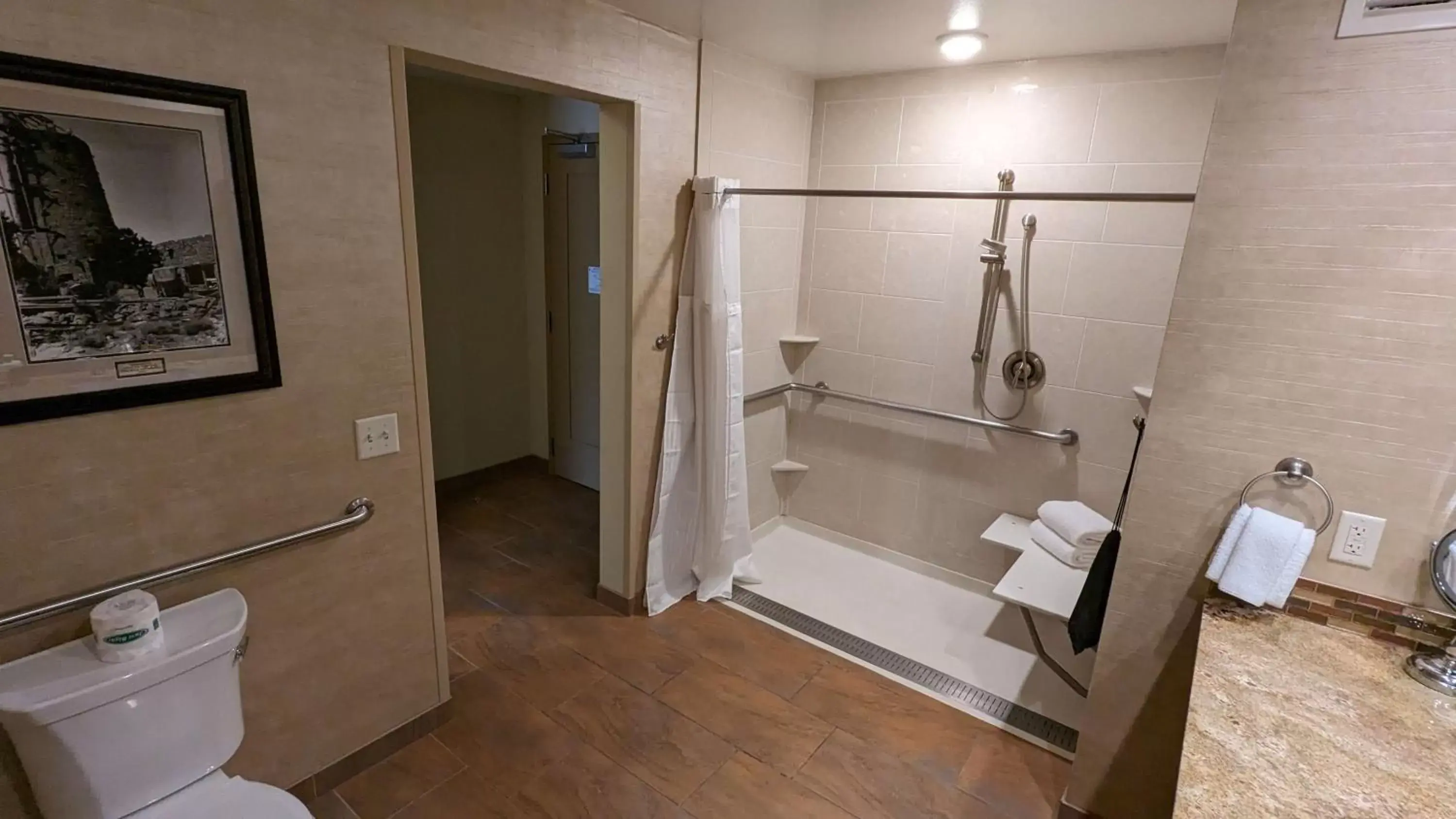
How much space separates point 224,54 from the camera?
53.7 inches

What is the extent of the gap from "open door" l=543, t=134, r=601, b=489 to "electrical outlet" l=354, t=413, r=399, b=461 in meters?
1.70

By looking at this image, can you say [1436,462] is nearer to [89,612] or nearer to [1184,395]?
[1184,395]

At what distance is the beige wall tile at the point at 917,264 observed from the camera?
293 cm

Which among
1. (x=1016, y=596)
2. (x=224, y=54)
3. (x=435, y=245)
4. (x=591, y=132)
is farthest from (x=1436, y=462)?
(x=435, y=245)

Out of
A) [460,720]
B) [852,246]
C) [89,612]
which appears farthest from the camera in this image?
[852,246]

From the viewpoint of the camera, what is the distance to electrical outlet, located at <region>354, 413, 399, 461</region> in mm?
1750

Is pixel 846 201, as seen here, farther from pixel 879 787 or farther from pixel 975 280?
pixel 879 787

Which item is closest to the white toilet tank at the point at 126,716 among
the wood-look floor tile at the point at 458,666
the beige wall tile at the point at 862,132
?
the wood-look floor tile at the point at 458,666

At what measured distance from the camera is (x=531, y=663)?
2.48 metres

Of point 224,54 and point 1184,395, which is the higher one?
point 224,54

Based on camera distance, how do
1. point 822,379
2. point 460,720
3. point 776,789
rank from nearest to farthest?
point 776,789 < point 460,720 < point 822,379

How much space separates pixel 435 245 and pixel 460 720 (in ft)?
8.16

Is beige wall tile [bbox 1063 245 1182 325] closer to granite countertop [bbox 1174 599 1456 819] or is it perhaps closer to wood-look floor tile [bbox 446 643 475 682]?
granite countertop [bbox 1174 599 1456 819]

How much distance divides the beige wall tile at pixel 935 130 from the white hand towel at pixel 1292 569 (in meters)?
1.96
